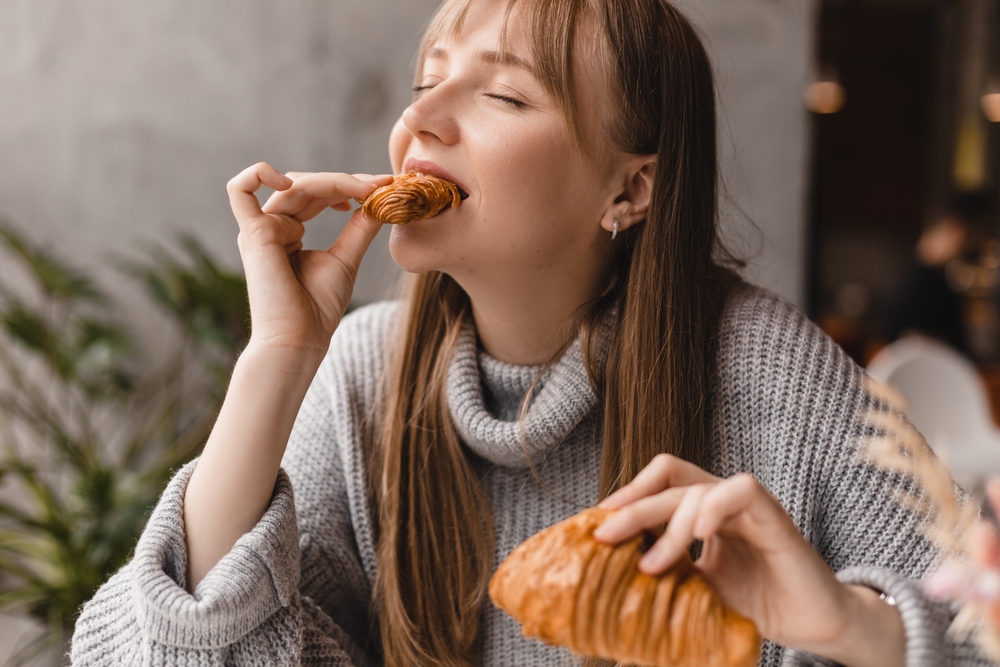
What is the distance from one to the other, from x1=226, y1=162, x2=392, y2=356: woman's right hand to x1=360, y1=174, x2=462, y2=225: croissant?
0.06 m

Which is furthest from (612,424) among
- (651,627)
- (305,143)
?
(305,143)

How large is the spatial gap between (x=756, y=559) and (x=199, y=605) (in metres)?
0.59

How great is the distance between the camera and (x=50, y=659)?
7.16ft

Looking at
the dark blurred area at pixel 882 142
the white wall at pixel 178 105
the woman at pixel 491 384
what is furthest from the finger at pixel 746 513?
the dark blurred area at pixel 882 142

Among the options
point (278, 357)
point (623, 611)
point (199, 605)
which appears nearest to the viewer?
point (623, 611)

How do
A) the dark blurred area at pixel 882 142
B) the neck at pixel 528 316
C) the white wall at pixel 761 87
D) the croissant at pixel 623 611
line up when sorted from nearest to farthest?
the croissant at pixel 623 611
the neck at pixel 528 316
the white wall at pixel 761 87
the dark blurred area at pixel 882 142

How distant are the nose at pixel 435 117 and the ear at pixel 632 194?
265 mm

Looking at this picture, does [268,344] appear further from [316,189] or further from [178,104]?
[178,104]

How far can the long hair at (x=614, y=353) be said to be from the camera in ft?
3.58

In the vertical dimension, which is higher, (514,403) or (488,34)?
(488,34)

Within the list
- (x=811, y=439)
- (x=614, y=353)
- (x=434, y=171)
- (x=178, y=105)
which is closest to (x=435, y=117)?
(x=434, y=171)

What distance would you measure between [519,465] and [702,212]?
1.54ft

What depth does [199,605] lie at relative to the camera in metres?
0.88

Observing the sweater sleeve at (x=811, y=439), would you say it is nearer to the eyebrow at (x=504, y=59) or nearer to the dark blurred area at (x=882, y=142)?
the eyebrow at (x=504, y=59)
